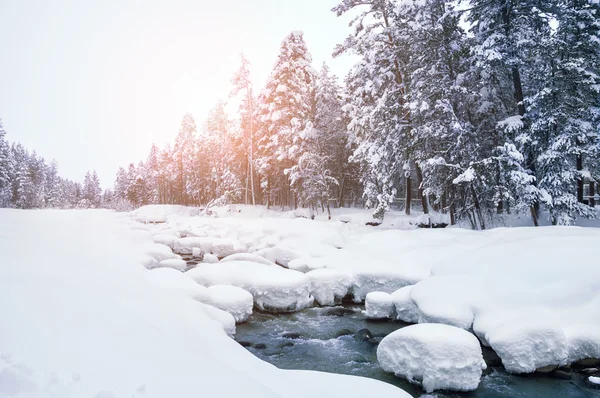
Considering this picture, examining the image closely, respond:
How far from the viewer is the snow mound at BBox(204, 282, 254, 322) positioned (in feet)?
26.1

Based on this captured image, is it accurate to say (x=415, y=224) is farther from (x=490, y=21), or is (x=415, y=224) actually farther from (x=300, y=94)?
(x=300, y=94)

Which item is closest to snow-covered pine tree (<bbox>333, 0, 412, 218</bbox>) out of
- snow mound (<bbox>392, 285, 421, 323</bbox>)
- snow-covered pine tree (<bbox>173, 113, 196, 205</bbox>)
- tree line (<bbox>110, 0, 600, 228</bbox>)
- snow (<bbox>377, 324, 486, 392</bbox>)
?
tree line (<bbox>110, 0, 600, 228</bbox>)

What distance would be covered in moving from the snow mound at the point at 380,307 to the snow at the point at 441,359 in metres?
2.87

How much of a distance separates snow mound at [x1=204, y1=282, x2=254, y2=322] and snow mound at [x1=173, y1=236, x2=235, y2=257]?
8.52 metres

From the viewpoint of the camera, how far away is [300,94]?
28.4 meters

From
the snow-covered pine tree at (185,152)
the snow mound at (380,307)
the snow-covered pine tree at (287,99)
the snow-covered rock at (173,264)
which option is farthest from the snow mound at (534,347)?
the snow-covered pine tree at (185,152)

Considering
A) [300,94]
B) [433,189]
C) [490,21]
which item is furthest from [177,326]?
[300,94]

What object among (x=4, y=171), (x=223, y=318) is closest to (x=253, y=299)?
(x=223, y=318)

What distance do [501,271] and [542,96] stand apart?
966 centimetres

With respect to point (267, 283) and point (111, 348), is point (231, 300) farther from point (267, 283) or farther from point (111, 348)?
point (111, 348)

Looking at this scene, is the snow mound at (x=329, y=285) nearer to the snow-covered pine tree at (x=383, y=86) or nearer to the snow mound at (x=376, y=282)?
the snow mound at (x=376, y=282)

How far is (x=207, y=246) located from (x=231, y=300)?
32.3ft

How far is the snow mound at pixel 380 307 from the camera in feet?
28.2

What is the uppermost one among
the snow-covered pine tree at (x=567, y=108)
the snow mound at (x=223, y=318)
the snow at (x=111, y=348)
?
the snow-covered pine tree at (x=567, y=108)
